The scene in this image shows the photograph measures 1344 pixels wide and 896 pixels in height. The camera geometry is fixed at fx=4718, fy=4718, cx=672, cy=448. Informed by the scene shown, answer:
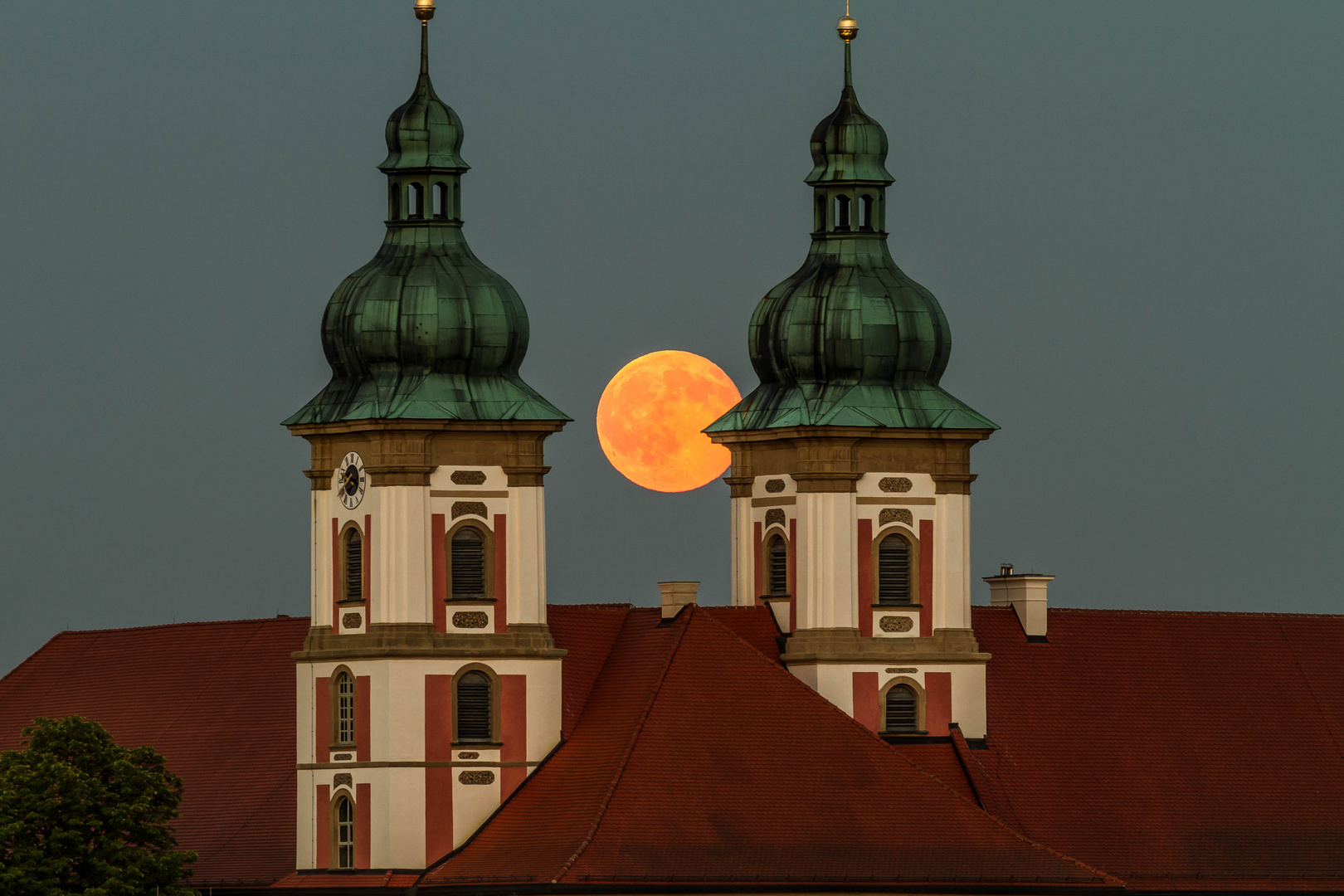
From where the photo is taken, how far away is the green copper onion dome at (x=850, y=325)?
308ft

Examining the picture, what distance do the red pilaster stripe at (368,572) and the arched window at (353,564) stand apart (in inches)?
6.2

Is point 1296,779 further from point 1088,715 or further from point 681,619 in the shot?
point 681,619

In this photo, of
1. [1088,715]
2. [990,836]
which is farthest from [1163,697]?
[990,836]

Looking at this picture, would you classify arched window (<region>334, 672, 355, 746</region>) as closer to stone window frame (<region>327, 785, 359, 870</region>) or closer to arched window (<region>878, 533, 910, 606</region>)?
stone window frame (<region>327, 785, 359, 870</region>)

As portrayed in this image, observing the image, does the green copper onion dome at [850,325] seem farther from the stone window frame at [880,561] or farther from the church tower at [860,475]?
the stone window frame at [880,561]

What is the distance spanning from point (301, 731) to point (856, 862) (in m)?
11.4

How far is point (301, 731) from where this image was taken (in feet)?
297

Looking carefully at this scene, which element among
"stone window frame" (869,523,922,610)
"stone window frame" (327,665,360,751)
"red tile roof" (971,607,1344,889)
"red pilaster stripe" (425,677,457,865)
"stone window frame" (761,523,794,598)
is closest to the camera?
"red pilaster stripe" (425,677,457,865)

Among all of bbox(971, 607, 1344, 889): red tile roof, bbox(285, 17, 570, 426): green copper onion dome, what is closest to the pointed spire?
bbox(285, 17, 570, 426): green copper onion dome

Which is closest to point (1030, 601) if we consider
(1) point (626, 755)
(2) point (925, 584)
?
(2) point (925, 584)

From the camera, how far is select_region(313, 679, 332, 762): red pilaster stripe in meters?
89.8

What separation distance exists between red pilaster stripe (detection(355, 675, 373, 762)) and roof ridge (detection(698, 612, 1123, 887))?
6.81 m

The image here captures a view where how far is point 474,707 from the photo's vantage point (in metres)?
89.1

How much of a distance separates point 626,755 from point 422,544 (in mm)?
5562
